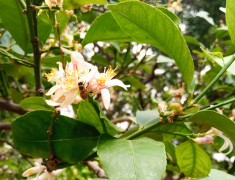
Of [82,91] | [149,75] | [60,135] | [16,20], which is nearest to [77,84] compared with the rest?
[82,91]

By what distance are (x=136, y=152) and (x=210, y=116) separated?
0.18 metres

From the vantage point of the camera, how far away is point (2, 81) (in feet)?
3.44

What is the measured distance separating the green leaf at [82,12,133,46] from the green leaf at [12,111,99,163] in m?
0.28

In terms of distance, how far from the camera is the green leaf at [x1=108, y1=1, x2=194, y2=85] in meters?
0.56

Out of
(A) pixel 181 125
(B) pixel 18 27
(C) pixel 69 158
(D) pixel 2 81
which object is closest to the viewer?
(C) pixel 69 158

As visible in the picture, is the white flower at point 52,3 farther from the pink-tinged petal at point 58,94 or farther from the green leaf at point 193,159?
the green leaf at point 193,159

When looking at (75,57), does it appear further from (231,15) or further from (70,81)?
(231,15)

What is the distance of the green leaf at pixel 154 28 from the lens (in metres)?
0.56

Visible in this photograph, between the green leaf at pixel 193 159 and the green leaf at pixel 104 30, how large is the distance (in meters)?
0.37

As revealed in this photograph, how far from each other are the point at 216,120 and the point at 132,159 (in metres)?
0.21

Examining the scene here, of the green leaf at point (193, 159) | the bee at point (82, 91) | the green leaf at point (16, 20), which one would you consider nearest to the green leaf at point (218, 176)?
the green leaf at point (193, 159)

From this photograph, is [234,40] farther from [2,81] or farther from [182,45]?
[2,81]

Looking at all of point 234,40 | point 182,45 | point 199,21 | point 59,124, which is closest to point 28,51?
point 59,124

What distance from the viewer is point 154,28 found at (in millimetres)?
608
